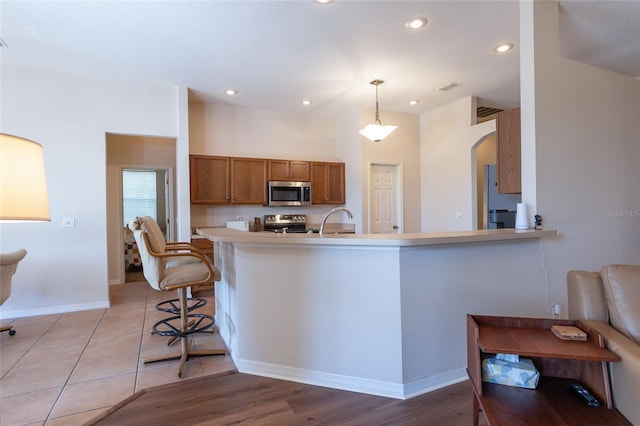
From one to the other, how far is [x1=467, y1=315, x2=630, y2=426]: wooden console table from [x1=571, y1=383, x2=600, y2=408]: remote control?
0.05 feet

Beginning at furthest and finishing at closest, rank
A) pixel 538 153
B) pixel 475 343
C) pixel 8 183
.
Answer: pixel 538 153, pixel 475 343, pixel 8 183

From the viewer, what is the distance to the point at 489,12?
8.98 ft

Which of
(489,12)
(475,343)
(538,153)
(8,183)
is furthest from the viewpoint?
Answer: (489,12)

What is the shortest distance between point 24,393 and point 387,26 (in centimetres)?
403

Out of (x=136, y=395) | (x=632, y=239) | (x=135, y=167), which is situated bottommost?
(x=136, y=395)

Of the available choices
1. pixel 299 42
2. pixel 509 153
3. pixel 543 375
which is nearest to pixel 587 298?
pixel 543 375

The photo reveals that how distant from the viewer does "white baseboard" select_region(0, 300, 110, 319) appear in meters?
3.59

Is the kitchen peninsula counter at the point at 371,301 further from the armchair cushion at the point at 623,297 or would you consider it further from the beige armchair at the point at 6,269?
the beige armchair at the point at 6,269

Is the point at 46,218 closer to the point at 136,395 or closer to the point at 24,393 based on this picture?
the point at 136,395

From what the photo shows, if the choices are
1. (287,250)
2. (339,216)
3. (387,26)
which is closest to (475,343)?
(287,250)

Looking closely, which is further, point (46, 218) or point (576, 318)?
point (576, 318)

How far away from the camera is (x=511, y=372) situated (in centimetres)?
137

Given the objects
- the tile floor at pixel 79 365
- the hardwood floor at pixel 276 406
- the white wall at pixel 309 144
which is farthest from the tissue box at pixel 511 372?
the white wall at pixel 309 144

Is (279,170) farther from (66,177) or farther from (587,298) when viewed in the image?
(587,298)
